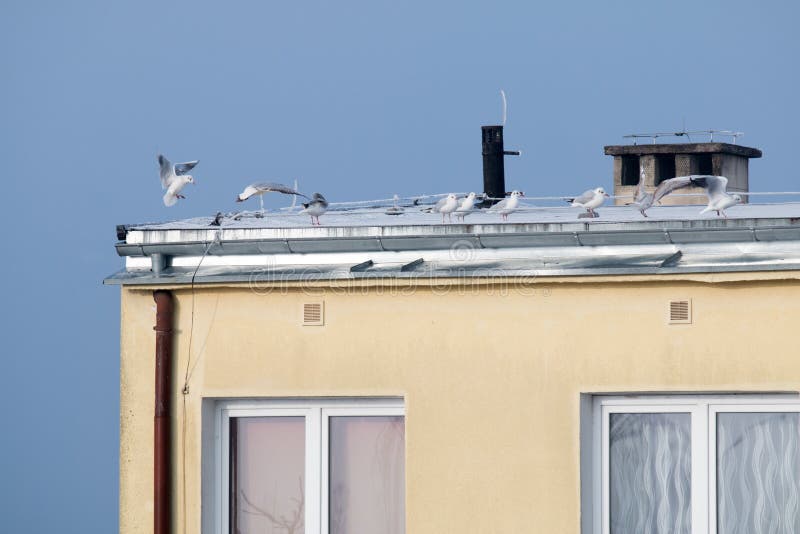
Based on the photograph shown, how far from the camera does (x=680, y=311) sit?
9250 millimetres

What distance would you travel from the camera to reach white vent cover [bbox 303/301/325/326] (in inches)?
388

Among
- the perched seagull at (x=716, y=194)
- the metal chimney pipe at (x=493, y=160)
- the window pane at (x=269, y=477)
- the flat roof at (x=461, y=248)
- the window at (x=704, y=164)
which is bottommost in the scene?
the window pane at (x=269, y=477)

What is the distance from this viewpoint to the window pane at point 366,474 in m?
9.88

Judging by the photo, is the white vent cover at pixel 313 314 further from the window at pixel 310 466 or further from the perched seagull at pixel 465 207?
the perched seagull at pixel 465 207

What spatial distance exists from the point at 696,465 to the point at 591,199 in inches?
76.1

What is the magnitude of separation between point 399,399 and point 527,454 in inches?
35.2

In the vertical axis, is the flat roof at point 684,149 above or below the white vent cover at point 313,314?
above

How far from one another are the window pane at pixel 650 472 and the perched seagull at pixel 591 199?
1.52 m

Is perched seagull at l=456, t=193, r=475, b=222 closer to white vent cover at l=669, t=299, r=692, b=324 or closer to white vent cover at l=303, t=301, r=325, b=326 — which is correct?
white vent cover at l=303, t=301, r=325, b=326

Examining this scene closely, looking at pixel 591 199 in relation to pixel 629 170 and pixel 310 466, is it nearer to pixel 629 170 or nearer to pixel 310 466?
pixel 310 466

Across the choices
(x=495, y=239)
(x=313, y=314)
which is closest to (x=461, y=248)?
(x=495, y=239)

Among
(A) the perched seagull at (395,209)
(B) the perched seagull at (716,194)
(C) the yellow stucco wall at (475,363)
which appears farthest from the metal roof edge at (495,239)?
(A) the perched seagull at (395,209)

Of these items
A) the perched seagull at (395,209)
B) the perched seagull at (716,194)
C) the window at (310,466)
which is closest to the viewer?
the perched seagull at (716,194)

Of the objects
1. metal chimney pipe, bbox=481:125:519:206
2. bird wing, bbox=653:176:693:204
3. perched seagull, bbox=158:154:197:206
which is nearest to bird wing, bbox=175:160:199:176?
perched seagull, bbox=158:154:197:206
